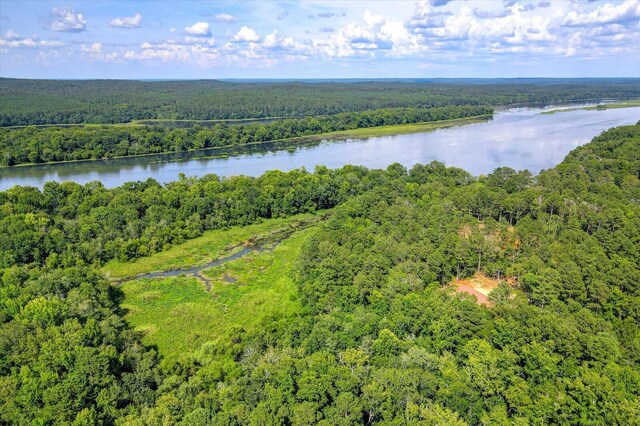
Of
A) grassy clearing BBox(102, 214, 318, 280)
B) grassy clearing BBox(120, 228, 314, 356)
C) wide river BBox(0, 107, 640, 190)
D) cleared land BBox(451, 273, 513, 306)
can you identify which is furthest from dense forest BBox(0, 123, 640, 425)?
wide river BBox(0, 107, 640, 190)

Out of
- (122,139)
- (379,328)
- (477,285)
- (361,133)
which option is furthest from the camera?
(361,133)

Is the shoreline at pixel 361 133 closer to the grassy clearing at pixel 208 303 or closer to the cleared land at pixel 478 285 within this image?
the grassy clearing at pixel 208 303

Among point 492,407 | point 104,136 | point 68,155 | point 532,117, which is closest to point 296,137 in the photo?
point 104,136

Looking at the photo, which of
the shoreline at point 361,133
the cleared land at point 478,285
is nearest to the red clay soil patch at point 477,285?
the cleared land at point 478,285

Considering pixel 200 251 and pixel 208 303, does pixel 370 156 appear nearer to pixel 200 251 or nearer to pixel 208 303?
pixel 200 251

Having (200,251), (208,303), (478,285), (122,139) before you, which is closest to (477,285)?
(478,285)

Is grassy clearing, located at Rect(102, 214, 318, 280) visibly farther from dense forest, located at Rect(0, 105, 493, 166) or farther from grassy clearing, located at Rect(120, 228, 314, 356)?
dense forest, located at Rect(0, 105, 493, 166)
